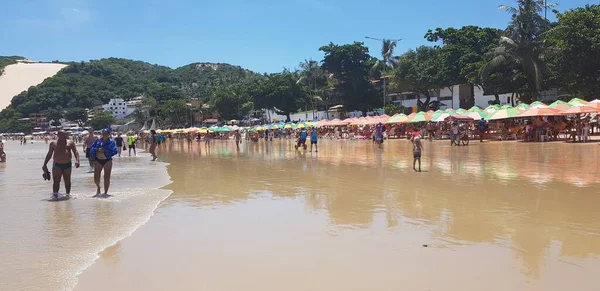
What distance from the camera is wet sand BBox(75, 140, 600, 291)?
4.47 metres

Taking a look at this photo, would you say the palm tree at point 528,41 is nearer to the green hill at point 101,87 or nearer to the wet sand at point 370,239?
the wet sand at point 370,239

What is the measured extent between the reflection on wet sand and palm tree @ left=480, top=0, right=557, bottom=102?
22.2 m

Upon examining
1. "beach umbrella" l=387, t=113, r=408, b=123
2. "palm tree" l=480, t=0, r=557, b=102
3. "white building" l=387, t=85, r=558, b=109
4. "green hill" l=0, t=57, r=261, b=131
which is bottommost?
"beach umbrella" l=387, t=113, r=408, b=123

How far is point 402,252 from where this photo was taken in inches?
210

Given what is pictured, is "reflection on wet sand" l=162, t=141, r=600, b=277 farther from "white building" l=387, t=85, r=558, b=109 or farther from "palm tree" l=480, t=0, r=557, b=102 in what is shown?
"white building" l=387, t=85, r=558, b=109

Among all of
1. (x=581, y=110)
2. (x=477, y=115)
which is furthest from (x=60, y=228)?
(x=477, y=115)

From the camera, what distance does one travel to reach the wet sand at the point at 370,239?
447 cm

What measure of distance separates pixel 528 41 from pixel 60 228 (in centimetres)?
3762

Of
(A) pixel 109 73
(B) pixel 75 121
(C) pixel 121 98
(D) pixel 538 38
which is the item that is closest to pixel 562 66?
(D) pixel 538 38

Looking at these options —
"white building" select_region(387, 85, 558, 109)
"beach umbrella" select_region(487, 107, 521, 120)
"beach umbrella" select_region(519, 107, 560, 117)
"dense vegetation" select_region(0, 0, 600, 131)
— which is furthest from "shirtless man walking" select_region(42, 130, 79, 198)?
"white building" select_region(387, 85, 558, 109)

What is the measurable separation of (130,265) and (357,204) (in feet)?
14.8

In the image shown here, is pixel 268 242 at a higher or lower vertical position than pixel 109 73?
lower

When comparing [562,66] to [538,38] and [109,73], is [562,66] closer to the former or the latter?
[538,38]

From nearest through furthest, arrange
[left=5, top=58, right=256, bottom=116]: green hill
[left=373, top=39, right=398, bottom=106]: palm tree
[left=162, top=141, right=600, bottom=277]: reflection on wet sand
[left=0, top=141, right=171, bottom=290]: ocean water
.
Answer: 1. [left=0, top=141, right=171, bottom=290]: ocean water
2. [left=162, top=141, right=600, bottom=277]: reflection on wet sand
3. [left=373, top=39, right=398, bottom=106]: palm tree
4. [left=5, top=58, right=256, bottom=116]: green hill
